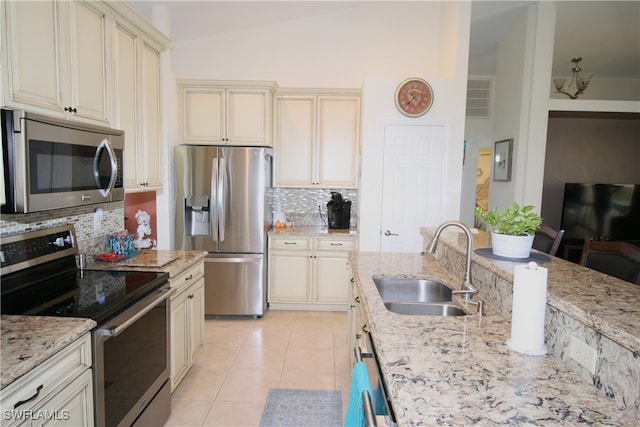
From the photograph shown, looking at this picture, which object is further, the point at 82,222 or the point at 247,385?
the point at 247,385

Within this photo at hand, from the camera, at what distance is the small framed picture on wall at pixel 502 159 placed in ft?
15.4

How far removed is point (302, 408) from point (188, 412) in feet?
2.42

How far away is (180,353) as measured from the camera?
2588 millimetres

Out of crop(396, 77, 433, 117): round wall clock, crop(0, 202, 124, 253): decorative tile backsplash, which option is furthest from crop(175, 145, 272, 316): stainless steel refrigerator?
crop(396, 77, 433, 117): round wall clock

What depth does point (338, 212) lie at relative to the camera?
4.41 metres

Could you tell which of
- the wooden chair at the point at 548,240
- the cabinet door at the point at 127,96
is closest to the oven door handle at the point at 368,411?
the cabinet door at the point at 127,96

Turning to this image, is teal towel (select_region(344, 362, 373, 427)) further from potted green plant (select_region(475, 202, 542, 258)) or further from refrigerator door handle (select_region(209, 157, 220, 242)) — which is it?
refrigerator door handle (select_region(209, 157, 220, 242))

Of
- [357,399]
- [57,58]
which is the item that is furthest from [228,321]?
[357,399]

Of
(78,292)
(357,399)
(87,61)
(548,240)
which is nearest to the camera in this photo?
(357,399)

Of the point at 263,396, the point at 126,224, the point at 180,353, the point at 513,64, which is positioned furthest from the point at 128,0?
the point at 513,64

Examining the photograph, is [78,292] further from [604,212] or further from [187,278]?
[604,212]

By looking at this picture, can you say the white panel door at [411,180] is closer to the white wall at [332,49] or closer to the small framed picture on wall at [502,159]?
the white wall at [332,49]

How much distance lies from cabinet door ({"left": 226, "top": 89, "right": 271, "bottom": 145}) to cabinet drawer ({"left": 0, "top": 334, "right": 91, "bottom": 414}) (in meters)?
2.86

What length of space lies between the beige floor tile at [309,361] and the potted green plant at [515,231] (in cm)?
178
